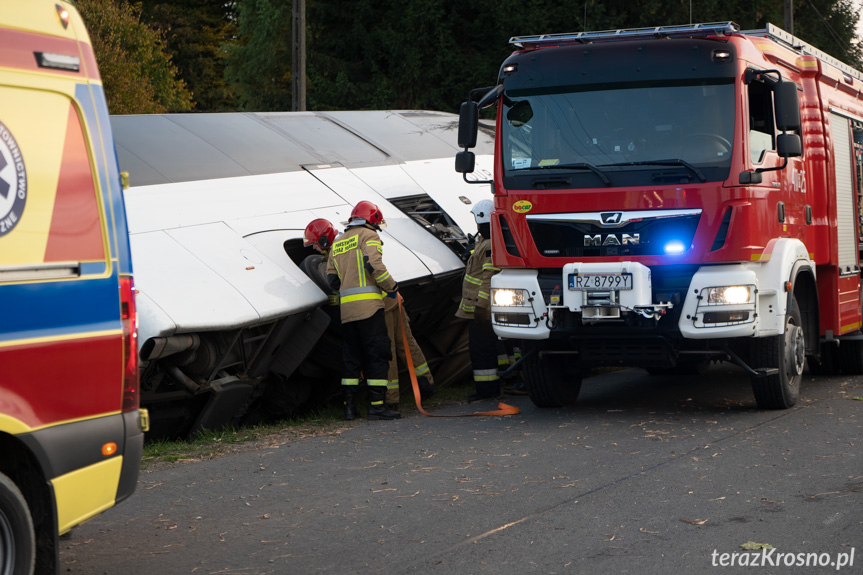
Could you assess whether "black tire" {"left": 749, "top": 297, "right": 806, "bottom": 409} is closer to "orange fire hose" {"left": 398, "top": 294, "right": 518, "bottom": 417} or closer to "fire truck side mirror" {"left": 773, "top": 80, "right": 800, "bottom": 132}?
"fire truck side mirror" {"left": 773, "top": 80, "right": 800, "bottom": 132}

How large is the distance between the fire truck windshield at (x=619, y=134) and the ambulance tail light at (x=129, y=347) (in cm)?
512

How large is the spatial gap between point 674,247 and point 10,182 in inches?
234

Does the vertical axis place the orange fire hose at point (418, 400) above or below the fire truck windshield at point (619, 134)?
below

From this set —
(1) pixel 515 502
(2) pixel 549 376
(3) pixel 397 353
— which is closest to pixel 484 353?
(3) pixel 397 353

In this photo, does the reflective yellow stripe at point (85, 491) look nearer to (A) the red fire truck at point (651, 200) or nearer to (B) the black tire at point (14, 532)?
(B) the black tire at point (14, 532)

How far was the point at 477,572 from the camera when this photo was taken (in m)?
4.98

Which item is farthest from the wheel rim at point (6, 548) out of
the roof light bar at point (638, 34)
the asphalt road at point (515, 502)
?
the roof light bar at point (638, 34)

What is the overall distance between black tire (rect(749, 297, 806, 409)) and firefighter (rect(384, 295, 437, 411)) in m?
3.32

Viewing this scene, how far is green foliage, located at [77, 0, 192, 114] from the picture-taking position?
30906mm

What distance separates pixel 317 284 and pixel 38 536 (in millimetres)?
6144

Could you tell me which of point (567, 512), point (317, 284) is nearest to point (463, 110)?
point (317, 284)

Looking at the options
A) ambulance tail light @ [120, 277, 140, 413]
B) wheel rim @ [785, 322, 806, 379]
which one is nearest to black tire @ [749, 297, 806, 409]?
wheel rim @ [785, 322, 806, 379]

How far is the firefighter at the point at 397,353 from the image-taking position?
34.1 ft

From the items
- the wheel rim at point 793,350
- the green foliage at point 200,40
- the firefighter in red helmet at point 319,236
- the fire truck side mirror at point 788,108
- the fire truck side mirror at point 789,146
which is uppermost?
the green foliage at point 200,40
